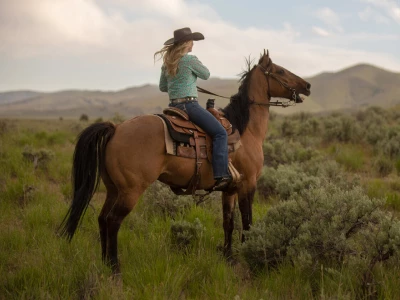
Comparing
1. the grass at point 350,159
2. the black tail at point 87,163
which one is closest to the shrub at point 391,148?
the grass at point 350,159

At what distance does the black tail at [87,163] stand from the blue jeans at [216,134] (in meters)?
1.00

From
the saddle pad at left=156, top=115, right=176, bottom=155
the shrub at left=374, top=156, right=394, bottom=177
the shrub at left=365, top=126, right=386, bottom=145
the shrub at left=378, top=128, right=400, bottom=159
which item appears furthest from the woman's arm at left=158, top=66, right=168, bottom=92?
the shrub at left=365, top=126, right=386, bottom=145

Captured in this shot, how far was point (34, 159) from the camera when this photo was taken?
967 cm

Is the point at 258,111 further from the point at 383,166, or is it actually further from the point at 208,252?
the point at 383,166

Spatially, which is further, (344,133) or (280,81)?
(344,133)

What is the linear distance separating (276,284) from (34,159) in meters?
7.90

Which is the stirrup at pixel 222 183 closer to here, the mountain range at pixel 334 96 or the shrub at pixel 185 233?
the shrub at pixel 185 233

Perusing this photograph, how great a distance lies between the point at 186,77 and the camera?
14.8 ft

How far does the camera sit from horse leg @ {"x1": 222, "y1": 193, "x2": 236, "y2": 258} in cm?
490

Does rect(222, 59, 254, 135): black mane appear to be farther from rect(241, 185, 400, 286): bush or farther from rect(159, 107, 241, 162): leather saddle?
rect(241, 185, 400, 286): bush

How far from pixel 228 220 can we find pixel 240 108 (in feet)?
5.06

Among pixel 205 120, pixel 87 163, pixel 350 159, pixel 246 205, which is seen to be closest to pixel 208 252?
pixel 246 205

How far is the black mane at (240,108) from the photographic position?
5055 millimetres

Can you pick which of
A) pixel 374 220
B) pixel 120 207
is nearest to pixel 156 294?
pixel 120 207
